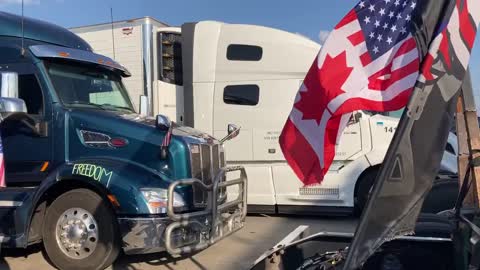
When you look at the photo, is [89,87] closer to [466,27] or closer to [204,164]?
[204,164]

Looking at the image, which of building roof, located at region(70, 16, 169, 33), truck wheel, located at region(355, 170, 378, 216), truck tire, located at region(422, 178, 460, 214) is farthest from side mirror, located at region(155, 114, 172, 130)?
truck wheel, located at region(355, 170, 378, 216)

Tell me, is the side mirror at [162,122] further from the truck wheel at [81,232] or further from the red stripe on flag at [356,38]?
the red stripe on flag at [356,38]

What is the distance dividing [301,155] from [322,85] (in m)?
0.39

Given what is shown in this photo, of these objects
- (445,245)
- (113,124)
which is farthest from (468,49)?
(113,124)

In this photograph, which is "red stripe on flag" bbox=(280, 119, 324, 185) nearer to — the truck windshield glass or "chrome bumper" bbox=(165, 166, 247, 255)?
"chrome bumper" bbox=(165, 166, 247, 255)

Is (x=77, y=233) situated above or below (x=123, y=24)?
below

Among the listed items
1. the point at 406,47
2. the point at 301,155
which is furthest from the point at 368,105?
the point at 301,155

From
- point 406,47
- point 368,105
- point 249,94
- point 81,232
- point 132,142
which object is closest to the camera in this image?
point 406,47

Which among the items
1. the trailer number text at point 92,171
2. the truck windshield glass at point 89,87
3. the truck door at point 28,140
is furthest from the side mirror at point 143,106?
the trailer number text at point 92,171

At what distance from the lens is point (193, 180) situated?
5844mm

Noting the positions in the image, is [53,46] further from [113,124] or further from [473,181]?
[473,181]

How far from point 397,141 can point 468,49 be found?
52 cm

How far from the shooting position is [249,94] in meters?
9.73

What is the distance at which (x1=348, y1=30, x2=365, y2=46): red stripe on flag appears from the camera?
2691mm
